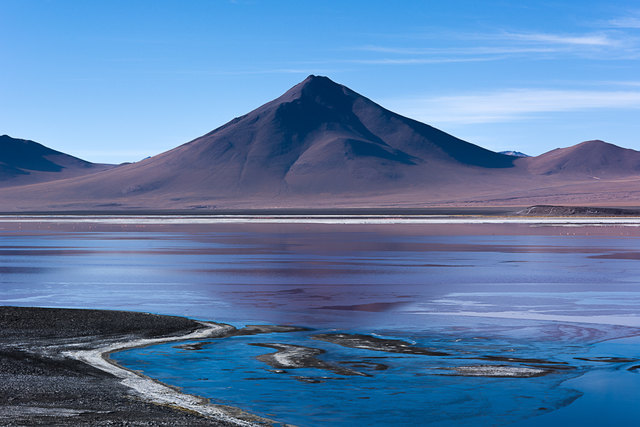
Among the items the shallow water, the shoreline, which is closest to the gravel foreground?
the shoreline

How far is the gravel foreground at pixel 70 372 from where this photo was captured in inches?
372

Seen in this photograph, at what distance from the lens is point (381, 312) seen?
18562 mm

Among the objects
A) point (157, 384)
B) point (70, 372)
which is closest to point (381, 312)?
point (157, 384)

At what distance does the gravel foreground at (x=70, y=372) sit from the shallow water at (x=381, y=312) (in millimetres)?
989

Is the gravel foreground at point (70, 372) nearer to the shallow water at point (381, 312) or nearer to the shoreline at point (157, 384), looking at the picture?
the shoreline at point (157, 384)

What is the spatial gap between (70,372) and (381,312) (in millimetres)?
8072

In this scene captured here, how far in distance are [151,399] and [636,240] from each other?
40772 millimetres

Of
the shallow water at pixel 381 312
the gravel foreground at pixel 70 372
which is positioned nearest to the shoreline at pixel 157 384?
the gravel foreground at pixel 70 372

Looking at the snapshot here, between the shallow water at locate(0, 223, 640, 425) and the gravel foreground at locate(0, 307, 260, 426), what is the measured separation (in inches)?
38.9

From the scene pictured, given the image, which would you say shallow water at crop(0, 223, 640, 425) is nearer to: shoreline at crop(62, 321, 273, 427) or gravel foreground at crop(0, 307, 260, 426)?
shoreline at crop(62, 321, 273, 427)

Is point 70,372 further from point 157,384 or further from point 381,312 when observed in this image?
point 381,312

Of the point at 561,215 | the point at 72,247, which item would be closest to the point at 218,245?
the point at 72,247

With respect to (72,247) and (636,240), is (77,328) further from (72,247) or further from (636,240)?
(636,240)

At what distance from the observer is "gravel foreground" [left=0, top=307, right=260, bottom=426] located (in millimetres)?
9453
